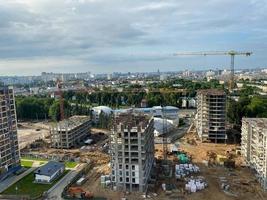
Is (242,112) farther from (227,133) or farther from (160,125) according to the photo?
(160,125)

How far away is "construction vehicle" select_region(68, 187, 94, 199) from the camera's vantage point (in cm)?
3844

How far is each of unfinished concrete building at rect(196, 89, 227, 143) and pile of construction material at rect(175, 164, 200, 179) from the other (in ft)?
55.3

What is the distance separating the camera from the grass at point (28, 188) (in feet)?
132

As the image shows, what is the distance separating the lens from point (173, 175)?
150ft

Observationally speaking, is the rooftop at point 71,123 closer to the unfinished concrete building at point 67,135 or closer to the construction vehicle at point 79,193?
the unfinished concrete building at point 67,135

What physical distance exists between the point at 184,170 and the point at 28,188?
2257 centimetres

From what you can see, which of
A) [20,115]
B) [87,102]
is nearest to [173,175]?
[20,115]

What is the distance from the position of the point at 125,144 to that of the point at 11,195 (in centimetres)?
1594

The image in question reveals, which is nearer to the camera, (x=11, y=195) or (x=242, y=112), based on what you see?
(x=11, y=195)

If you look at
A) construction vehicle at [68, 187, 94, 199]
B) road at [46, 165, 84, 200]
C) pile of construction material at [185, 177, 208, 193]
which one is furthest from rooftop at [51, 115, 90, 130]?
pile of construction material at [185, 177, 208, 193]

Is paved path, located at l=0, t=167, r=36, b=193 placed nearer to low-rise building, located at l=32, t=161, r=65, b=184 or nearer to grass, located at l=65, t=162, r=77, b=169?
low-rise building, located at l=32, t=161, r=65, b=184

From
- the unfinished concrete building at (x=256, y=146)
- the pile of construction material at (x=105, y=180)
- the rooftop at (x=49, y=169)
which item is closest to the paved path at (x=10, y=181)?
the rooftop at (x=49, y=169)

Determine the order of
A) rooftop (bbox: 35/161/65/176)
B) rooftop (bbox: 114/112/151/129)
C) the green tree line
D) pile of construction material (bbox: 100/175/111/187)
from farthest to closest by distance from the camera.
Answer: the green tree line
rooftop (bbox: 35/161/65/176)
pile of construction material (bbox: 100/175/111/187)
rooftop (bbox: 114/112/151/129)

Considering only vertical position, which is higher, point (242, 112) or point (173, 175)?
point (242, 112)
